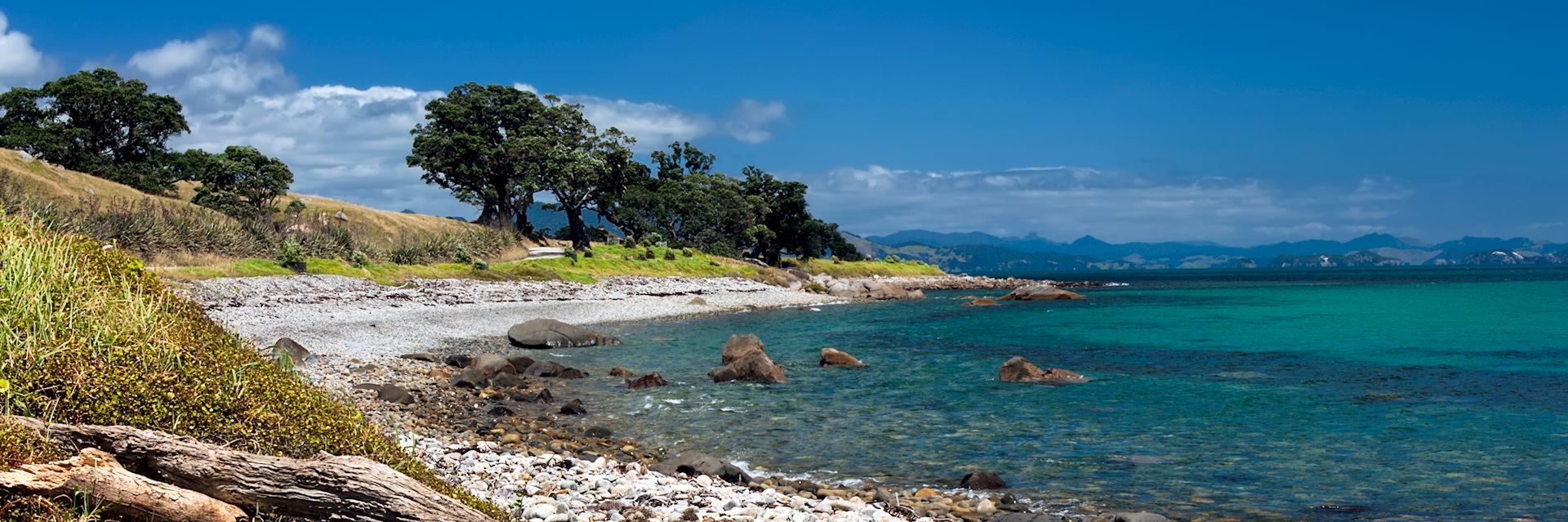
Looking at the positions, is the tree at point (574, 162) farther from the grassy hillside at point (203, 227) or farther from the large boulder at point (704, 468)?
the large boulder at point (704, 468)

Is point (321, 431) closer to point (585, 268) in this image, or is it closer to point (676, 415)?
point (676, 415)

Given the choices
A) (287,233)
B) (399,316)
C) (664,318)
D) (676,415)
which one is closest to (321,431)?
(676,415)

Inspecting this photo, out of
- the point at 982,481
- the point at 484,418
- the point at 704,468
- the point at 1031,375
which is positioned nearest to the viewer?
the point at 982,481

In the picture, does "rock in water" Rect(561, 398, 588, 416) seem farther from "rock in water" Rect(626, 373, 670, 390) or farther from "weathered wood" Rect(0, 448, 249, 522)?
"weathered wood" Rect(0, 448, 249, 522)

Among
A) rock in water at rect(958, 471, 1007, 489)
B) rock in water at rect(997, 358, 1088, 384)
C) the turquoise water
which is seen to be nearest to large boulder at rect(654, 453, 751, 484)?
the turquoise water

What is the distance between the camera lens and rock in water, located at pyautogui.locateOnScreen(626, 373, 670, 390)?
928 inches

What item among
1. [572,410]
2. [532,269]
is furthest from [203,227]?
[572,410]

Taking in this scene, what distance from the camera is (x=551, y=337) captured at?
112ft

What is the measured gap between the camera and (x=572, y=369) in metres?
26.1

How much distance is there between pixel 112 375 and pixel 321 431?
158 centimetres

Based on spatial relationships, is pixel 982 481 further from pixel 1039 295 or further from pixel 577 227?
pixel 577 227

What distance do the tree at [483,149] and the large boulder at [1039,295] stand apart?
43818 millimetres

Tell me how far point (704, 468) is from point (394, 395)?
901 centimetres

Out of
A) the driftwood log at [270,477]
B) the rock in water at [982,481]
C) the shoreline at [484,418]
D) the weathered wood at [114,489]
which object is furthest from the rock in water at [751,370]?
the weathered wood at [114,489]
